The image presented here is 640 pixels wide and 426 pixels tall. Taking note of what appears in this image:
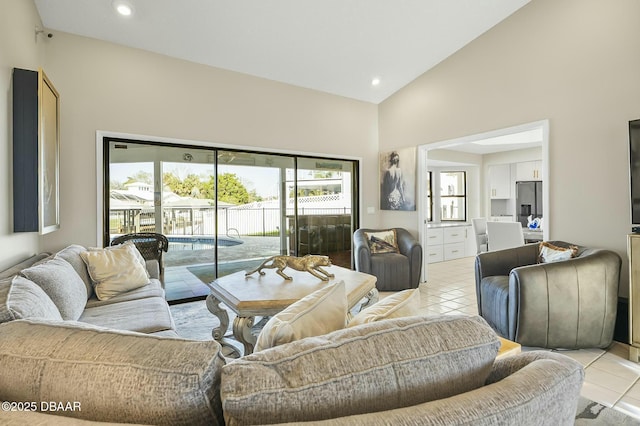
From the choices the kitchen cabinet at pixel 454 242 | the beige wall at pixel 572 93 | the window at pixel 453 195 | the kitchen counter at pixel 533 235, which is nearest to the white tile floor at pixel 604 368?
the beige wall at pixel 572 93

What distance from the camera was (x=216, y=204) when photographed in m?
4.18

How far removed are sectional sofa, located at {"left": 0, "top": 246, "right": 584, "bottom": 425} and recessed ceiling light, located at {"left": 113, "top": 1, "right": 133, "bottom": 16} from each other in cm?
318

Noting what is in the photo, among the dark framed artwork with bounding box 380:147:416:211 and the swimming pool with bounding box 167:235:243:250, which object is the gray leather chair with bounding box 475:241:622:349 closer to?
the dark framed artwork with bounding box 380:147:416:211

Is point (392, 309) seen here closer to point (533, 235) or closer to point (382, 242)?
point (382, 242)

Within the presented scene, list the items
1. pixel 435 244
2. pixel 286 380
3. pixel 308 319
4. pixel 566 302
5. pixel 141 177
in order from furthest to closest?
pixel 435 244 → pixel 141 177 → pixel 566 302 → pixel 308 319 → pixel 286 380

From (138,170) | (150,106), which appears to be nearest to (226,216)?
(138,170)

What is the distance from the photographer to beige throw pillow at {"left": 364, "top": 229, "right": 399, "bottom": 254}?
472cm

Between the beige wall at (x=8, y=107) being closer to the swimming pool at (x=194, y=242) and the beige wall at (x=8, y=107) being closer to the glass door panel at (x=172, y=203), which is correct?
the glass door panel at (x=172, y=203)

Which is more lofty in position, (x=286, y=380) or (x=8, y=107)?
(x=8, y=107)

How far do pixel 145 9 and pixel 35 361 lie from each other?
3.35 meters

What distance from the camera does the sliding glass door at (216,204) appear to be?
373 cm

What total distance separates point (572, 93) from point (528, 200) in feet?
15.9

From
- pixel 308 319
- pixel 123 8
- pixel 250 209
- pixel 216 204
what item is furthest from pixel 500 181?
pixel 308 319

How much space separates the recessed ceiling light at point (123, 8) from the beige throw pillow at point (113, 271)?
2190 millimetres
